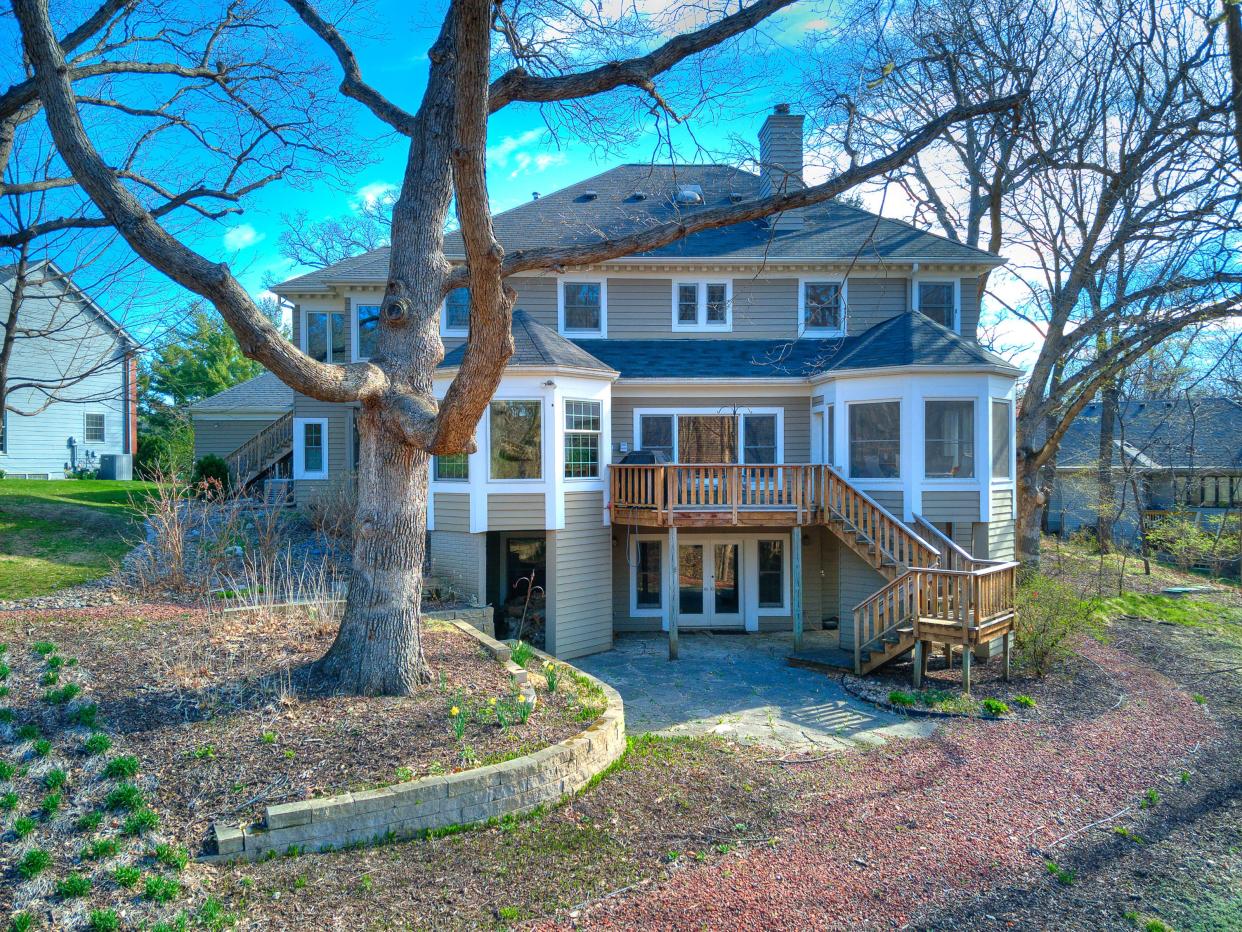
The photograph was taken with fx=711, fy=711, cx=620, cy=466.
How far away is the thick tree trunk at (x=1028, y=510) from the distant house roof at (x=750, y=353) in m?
3.64

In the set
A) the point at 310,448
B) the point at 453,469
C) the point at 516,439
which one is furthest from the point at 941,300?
the point at 310,448

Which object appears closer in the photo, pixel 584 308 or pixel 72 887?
pixel 72 887

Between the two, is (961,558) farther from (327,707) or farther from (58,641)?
(58,641)

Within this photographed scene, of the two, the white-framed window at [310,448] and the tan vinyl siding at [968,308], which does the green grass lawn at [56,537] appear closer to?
the white-framed window at [310,448]

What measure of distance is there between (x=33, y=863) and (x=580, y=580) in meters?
8.46

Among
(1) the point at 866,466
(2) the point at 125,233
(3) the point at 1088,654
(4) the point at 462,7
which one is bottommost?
(3) the point at 1088,654

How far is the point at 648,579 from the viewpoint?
1366cm

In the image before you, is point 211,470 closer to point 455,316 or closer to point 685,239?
point 455,316

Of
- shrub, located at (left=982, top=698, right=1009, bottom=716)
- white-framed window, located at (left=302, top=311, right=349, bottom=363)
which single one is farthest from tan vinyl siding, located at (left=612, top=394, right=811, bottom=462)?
white-framed window, located at (left=302, top=311, right=349, bottom=363)

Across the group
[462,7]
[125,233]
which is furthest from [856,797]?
[125,233]

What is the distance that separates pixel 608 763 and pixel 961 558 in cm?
698

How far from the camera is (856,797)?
6074 millimetres

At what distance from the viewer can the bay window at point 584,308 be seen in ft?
46.2

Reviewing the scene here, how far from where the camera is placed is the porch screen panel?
13.5 m
